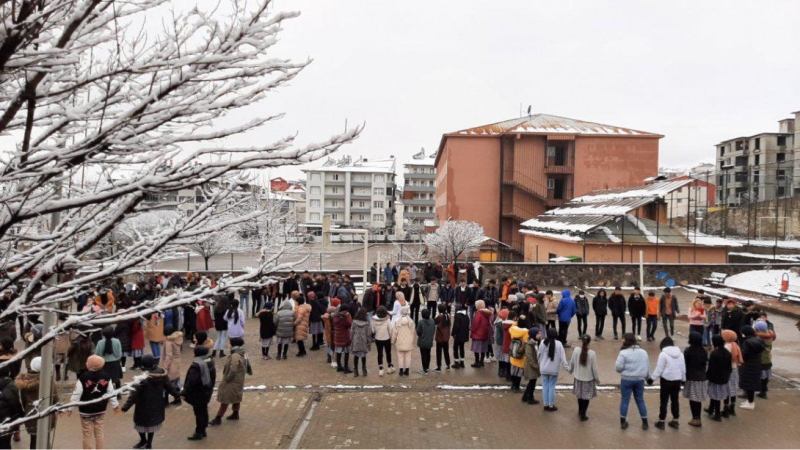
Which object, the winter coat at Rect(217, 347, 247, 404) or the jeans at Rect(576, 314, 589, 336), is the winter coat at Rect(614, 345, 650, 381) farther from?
the jeans at Rect(576, 314, 589, 336)

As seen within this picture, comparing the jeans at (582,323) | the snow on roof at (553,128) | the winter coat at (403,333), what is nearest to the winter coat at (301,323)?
the winter coat at (403,333)

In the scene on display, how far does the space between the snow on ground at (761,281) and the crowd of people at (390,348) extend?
10711mm

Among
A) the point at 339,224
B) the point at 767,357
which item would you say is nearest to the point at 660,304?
the point at 767,357

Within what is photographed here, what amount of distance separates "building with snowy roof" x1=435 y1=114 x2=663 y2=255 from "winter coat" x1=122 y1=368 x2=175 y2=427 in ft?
131

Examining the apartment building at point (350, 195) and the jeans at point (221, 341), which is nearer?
the jeans at point (221, 341)

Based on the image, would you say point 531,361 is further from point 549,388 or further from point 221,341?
point 221,341

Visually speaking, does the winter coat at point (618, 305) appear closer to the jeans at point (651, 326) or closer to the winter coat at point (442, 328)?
the jeans at point (651, 326)

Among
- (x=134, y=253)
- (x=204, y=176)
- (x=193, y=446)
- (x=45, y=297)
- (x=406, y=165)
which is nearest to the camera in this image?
(x=204, y=176)

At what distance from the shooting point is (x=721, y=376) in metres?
8.37

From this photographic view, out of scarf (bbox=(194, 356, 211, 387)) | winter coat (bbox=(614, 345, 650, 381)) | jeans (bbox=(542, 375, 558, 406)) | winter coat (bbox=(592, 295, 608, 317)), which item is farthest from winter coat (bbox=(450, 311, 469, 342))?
scarf (bbox=(194, 356, 211, 387))

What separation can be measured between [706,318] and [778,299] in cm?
1044

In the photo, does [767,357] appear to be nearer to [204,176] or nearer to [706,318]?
[706,318]

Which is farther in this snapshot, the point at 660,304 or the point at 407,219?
the point at 407,219

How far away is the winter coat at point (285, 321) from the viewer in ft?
40.3
